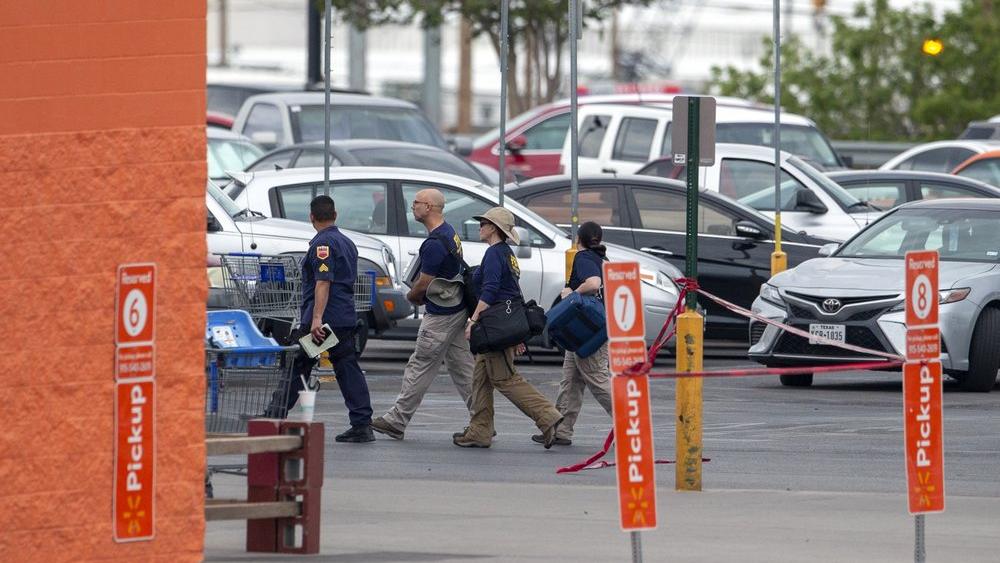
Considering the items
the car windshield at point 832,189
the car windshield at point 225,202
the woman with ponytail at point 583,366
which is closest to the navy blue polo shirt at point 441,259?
the woman with ponytail at point 583,366

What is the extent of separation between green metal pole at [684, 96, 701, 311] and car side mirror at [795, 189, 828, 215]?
971 centimetres

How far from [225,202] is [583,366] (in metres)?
5.52

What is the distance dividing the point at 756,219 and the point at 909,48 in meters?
24.6

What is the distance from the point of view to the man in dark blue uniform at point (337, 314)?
42.5ft

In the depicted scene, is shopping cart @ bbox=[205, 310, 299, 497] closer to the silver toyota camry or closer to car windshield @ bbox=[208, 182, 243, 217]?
the silver toyota camry

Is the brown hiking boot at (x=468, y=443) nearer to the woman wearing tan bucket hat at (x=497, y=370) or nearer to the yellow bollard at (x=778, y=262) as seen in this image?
the woman wearing tan bucket hat at (x=497, y=370)

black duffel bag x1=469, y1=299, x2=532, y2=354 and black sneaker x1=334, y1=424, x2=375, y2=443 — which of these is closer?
black duffel bag x1=469, y1=299, x2=532, y2=354

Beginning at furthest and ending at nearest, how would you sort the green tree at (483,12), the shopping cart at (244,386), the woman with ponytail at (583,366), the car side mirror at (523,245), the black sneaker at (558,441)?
1. the green tree at (483,12)
2. the car side mirror at (523,245)
3. the black sneaker at (558,441)
4. the woman with ponytail at (583,366)
5. the shopping cart at (244,386)

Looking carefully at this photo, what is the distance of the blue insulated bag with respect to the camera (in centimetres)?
1267

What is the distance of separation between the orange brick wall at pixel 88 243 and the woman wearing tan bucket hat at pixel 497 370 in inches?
215

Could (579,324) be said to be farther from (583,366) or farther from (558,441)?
(558,441)

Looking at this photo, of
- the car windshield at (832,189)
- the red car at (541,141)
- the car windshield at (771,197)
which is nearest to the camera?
the car windshield at (832,189)

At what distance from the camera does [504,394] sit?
12898mm

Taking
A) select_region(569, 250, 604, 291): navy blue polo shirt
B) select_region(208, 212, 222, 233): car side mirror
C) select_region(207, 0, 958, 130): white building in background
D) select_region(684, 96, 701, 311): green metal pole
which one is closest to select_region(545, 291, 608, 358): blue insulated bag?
select_region(569, 250, 604, 291): navy blue polo shirt
